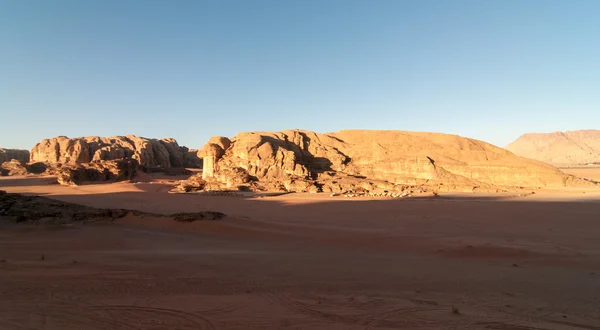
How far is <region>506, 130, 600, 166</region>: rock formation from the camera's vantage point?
10632cm

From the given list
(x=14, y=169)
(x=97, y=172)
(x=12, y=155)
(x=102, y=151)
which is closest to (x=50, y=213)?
(x=97, y=172)

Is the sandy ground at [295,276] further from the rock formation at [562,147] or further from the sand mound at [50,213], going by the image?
the rock formation at [562,147]

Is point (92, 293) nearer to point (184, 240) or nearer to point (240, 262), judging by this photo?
point (240, 262)

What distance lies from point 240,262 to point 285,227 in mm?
3927

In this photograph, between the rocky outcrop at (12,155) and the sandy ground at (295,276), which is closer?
the sandy ground at (295,276)

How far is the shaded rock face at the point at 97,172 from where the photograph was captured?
28.4 metres

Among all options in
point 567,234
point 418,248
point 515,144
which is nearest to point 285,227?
point 418,248

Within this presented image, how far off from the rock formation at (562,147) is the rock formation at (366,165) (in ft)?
312

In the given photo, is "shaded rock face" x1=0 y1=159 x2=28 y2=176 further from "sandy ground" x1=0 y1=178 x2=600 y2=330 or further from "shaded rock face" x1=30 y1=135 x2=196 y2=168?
"sandy ground" x1=0 y1=178 x2=600 y2=330

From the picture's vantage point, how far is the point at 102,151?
43.6m

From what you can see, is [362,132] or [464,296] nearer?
[464,296]

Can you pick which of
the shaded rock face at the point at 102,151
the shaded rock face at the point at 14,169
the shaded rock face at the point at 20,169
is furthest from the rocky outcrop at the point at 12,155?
the shaded rock face at the point at 20,169

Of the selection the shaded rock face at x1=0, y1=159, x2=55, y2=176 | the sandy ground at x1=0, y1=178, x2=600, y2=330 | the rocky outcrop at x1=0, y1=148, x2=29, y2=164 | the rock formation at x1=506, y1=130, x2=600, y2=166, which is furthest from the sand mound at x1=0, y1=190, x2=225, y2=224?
the rock formation at x1=506, y1=130, x2=600, y2=166

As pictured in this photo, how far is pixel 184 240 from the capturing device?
7.91m
